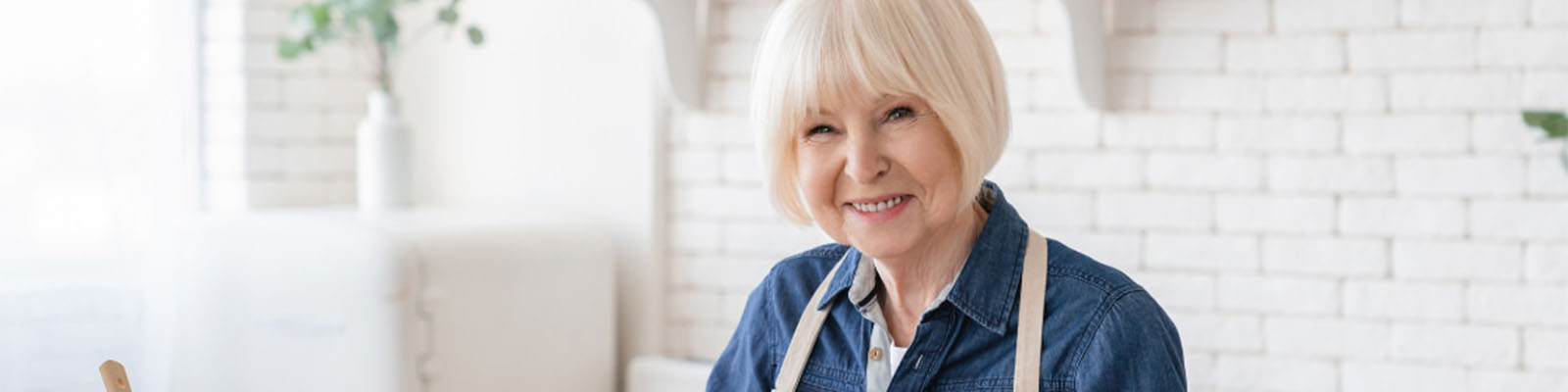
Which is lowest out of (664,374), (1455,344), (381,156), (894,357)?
(664,374)

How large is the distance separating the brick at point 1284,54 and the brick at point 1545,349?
51 centimetres

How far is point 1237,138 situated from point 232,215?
1.80 meters

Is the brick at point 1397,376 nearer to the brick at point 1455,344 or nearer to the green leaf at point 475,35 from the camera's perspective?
the brick at point 1455,344

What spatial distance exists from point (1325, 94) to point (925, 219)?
Answer: 4.09ft

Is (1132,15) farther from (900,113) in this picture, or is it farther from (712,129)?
(900,113)

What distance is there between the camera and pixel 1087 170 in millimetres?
2410

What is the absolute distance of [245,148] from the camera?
285cm

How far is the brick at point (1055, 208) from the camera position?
242 cm

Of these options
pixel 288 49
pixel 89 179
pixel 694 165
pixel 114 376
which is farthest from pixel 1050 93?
pixel 89 179

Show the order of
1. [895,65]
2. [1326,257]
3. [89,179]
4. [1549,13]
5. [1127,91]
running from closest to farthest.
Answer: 1. [895,65]
2. [1549,13]
3. [1326,257]
4. [1127,91]
5. [89,179]

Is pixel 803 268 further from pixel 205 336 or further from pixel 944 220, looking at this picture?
pixel 205 336

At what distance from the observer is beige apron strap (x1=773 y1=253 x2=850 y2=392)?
1.37m

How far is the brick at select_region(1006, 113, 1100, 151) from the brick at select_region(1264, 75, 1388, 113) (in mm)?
300

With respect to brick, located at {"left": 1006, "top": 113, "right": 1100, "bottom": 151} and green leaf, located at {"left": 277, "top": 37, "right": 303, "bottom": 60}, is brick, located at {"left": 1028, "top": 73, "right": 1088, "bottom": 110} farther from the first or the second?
green leaf, located at {"left": 277, "top": 37, "right": 303, "bottom": 60}
